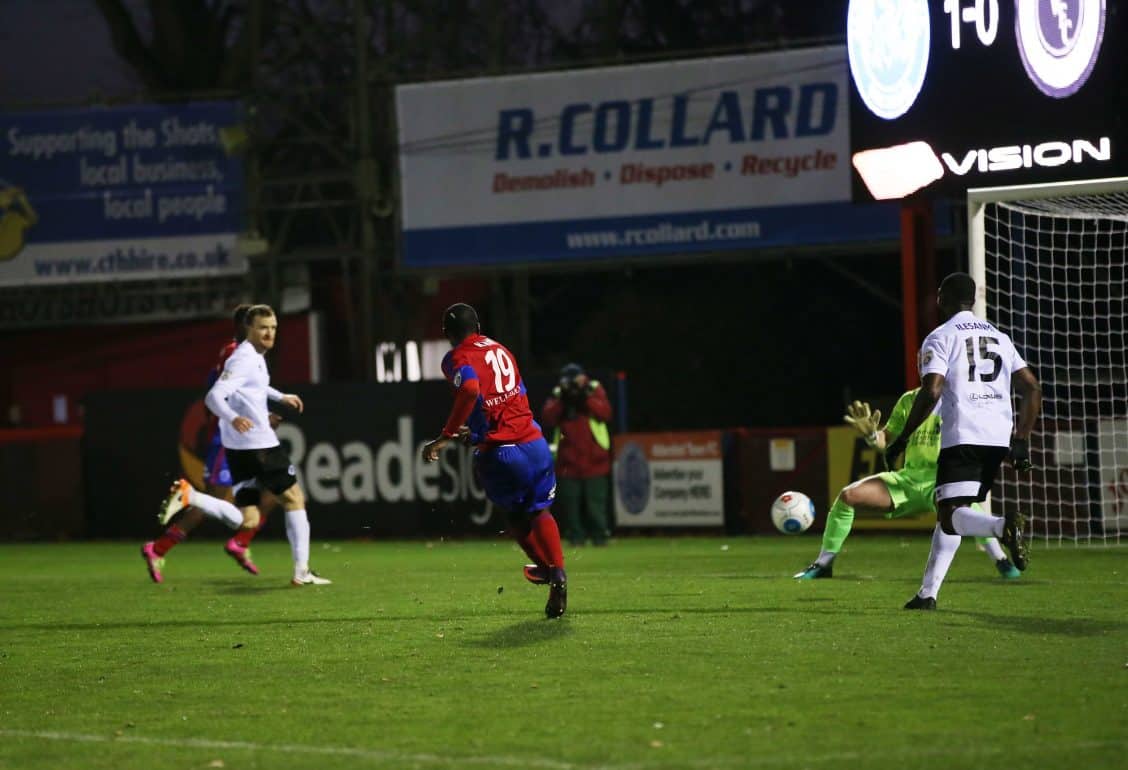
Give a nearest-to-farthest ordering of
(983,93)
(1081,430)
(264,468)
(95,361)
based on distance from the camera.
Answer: (264,468), (983,93), (1081,430), (95,361)

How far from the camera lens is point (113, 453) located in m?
25.7

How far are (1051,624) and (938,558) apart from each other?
2.95ft

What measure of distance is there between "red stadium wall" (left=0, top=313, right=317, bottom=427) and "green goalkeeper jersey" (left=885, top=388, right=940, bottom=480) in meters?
27.0

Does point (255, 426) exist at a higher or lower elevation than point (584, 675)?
higher

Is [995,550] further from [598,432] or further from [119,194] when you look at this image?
[119,194]

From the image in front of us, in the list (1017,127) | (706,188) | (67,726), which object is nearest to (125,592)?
(67,726)

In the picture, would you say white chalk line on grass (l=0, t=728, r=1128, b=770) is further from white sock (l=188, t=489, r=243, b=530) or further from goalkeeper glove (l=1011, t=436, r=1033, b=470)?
white sock (l=188, t=489, r=243, b=530)

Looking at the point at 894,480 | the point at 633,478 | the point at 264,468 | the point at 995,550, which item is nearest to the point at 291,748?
the point at 894,480

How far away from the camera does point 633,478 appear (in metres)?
23.7

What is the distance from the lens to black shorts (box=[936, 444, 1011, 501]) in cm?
1031

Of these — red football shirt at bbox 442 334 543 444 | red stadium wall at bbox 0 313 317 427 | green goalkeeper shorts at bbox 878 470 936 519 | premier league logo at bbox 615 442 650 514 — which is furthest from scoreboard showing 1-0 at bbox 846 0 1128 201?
red stadium wall at bbox 0 313 317 427

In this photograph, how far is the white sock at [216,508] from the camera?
49.5ft

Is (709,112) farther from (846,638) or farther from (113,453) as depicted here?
(846,638)

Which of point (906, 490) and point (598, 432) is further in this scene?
point (598, 432)
